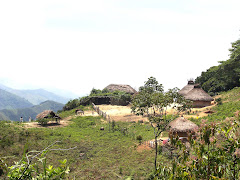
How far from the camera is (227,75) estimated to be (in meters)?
35.3

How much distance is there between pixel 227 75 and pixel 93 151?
31802 millimetres

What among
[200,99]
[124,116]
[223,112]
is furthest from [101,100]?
[223,112]

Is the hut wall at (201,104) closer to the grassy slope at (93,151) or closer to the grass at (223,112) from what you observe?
the grass at (223,112)

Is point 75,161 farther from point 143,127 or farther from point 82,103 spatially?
point 82,103

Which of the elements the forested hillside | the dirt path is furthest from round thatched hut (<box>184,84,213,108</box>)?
the dirt path

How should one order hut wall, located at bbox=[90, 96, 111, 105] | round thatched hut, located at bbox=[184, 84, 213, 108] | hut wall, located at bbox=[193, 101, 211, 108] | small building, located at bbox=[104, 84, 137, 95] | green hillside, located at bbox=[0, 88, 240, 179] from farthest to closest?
1. small building, located at bbox=[104, 84, 137, 95]
2. hut wall, located at bbox=[90, 96, 111, 105]
3. hut wall, located at bbox=[193, 101, 211, 108]
4. round thatched hut, located at bbox=[184, 84, 213, 108]
5. green hillside, located at bbox=[0, 88, 240, 179]

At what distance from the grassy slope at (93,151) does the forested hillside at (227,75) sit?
2398 centimetres

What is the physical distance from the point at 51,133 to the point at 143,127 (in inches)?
386

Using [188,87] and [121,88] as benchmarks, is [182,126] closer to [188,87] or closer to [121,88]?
[188,87]

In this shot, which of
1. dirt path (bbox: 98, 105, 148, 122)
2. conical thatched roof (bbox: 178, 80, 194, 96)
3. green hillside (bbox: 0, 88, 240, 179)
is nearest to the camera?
green hillside (bbox: 0, 88, 240, 179)

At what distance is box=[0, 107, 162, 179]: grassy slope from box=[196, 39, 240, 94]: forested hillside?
78.7 ft

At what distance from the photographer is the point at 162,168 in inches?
143

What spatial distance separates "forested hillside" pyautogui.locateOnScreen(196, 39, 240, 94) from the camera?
33.6 m

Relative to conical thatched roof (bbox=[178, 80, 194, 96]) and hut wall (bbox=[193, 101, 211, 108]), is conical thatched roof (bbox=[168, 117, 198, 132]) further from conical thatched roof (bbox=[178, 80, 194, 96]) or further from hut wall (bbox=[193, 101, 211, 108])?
conical thatched roof (bbox=[178, 80, 194, 96])
